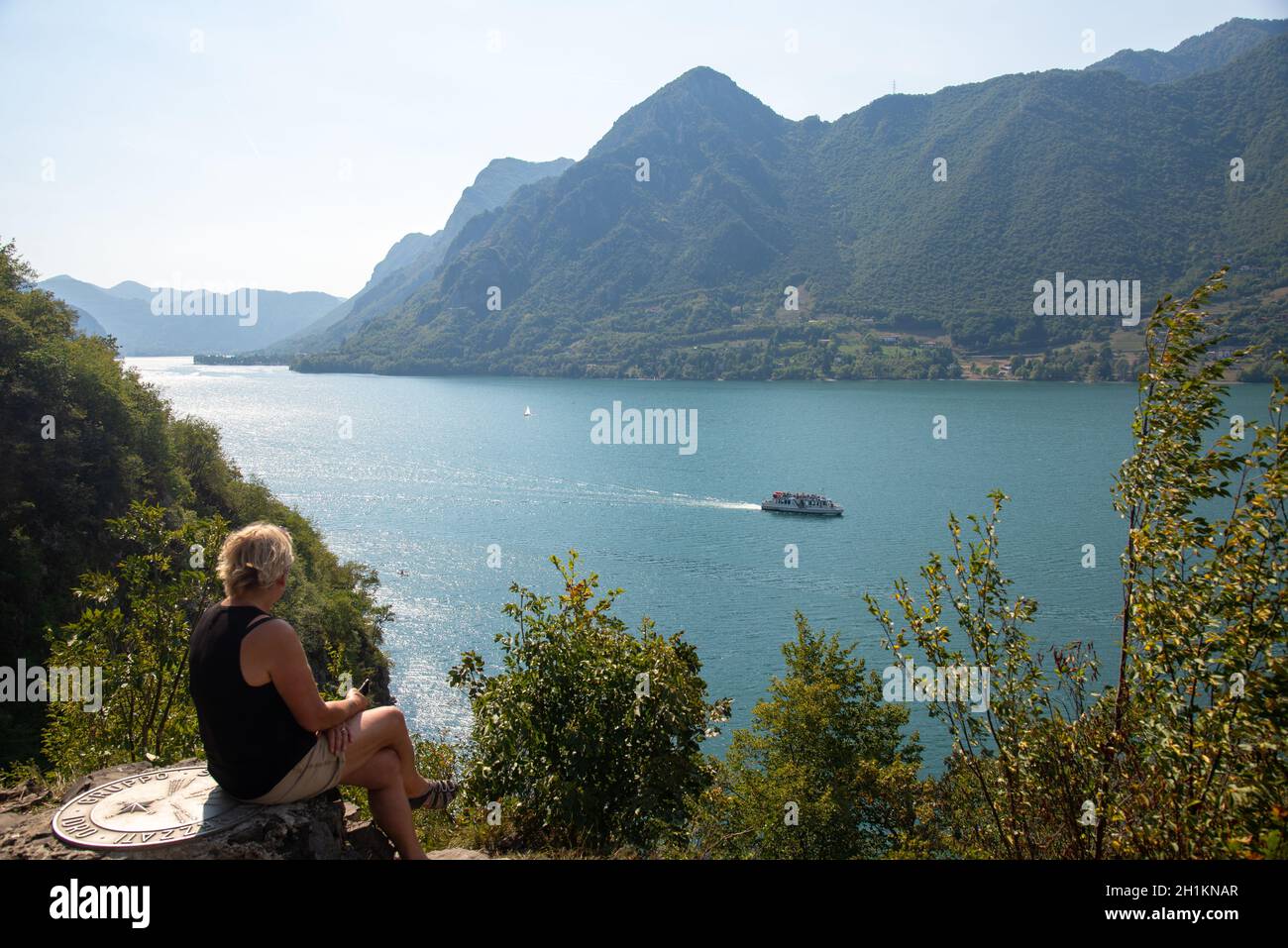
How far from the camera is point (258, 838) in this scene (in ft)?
14.9

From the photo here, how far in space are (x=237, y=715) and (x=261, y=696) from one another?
0.16 metres

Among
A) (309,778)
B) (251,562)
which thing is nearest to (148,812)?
(309,778)

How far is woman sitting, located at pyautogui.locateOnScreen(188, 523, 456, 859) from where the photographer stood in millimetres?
4402

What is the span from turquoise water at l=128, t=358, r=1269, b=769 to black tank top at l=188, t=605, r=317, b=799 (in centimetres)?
2873

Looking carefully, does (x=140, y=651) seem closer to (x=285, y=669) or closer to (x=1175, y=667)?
(x=285, y=669)

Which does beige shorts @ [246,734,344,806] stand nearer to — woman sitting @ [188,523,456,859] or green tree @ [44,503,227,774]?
woman sitting @ [188,523,456,859]

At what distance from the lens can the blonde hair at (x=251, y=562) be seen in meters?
4.47

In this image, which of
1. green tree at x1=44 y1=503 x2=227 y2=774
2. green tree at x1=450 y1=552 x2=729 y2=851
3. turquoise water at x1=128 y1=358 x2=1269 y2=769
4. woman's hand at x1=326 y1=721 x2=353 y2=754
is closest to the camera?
woman's hand at x1=326 y1=721 x2=353 y2=754

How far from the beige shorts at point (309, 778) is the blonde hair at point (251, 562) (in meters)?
1.07

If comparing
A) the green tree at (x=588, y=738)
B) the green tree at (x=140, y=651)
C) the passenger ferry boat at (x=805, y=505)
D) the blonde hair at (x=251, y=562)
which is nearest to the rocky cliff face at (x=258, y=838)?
the blonde hair at (x=251, y=562)

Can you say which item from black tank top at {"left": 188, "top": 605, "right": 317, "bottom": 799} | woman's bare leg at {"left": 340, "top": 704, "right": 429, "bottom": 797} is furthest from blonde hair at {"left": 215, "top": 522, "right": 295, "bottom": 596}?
woman's bare leg at {"left": 340, "top": 704, "right": 429, "bottom": 797}

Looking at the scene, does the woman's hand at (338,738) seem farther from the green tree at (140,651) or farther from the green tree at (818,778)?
the green tree at (818,778)
